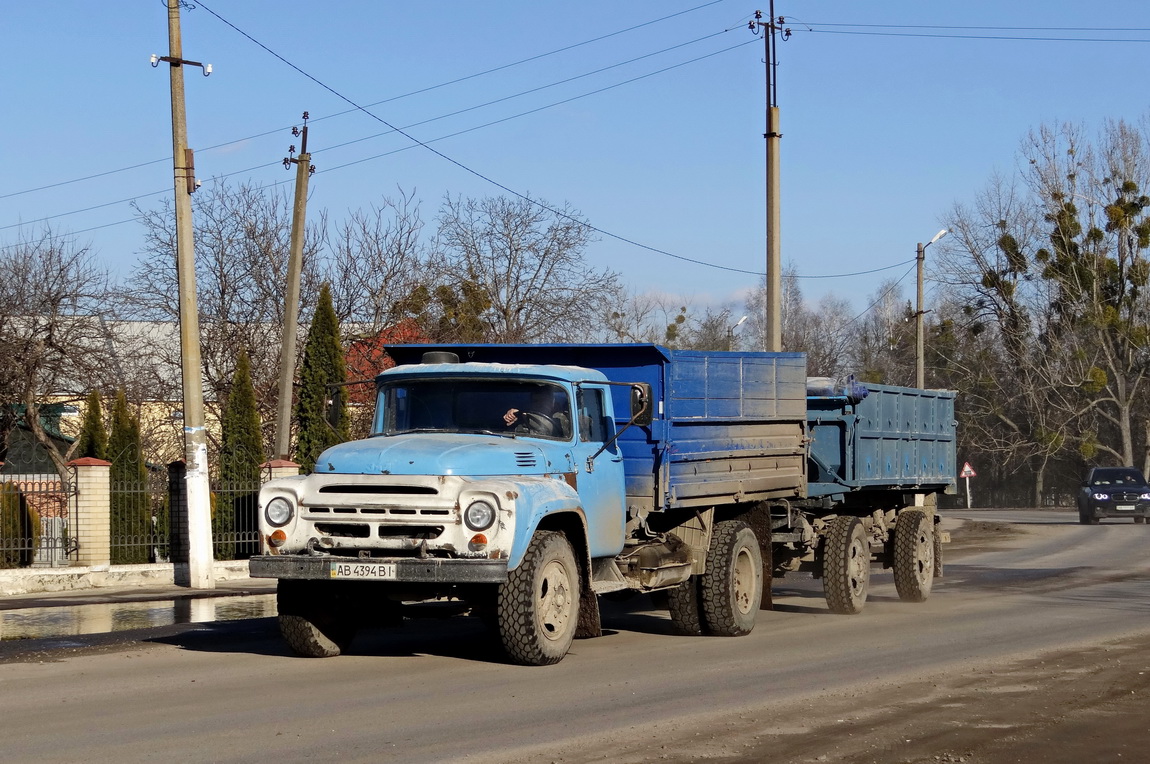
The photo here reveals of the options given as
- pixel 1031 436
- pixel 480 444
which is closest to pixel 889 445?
pixel 480 444

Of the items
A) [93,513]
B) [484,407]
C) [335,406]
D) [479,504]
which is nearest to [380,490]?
[479,504]

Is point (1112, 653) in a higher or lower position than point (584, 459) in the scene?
lower

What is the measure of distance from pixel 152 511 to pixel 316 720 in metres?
14.1

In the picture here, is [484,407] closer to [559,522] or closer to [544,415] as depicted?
[544,415]

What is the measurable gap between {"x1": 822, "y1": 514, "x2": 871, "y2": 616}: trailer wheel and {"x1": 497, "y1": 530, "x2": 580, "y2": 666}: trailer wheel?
209 inches

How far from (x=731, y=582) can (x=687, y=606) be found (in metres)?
0.47

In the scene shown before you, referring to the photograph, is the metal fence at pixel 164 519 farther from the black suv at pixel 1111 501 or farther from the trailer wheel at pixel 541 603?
the black suv at pixel 1111 501

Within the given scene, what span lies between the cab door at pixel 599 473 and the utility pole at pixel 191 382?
8.84 meters

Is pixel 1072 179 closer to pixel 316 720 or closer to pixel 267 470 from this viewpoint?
pixel 267 470

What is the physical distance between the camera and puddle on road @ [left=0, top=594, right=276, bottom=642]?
47.1 feet

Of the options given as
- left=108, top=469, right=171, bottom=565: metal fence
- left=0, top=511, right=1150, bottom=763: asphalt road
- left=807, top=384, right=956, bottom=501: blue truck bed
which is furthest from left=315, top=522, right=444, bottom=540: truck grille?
left=108, top=469, right=171, bottom=565: metal fence

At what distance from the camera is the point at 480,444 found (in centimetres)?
1080

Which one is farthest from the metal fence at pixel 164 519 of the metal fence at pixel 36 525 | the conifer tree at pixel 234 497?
the metal fence at pixel 36 525

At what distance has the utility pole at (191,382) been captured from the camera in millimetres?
19234
